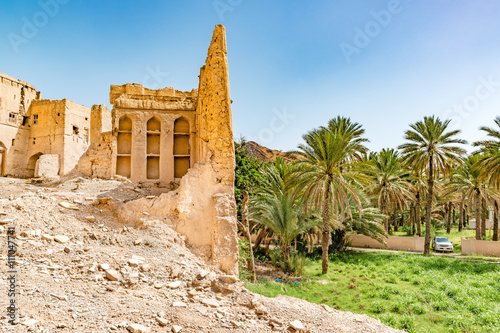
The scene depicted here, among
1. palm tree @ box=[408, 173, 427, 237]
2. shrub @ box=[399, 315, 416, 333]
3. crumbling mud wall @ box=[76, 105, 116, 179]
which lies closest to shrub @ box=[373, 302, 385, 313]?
shrub @ box=[399, 315, 416, 333]

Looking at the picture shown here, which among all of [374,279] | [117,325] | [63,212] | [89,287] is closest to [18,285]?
[89,287]

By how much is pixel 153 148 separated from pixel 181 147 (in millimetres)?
1112

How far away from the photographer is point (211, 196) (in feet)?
28.4

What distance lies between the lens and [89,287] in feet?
17.3

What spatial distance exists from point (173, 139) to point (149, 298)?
339 inches

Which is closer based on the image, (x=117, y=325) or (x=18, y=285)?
(x=117, y=325)

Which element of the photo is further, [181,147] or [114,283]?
[181,147]

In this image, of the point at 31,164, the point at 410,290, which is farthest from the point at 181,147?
the point at 31,164

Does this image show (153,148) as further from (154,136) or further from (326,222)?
(326,222)

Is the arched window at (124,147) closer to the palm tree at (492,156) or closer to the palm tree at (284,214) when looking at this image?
the palm tree at (284,214)

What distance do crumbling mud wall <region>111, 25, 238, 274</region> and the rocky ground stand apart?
0.35 m

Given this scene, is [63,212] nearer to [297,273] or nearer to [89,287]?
[89,287]

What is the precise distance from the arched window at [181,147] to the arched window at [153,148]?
685 millimetres

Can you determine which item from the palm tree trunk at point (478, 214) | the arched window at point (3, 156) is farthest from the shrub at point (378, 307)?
the arched window at point (3, 156)
